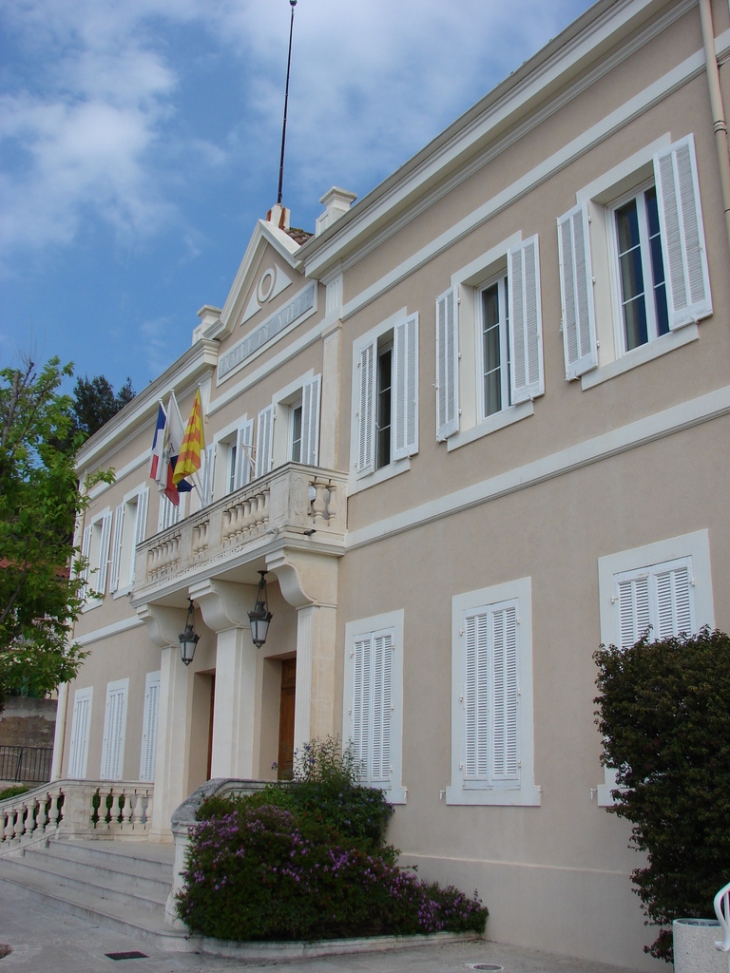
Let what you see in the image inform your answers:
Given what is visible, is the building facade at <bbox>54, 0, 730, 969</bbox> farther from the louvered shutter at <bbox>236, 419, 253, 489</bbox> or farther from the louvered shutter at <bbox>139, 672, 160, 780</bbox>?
the louvered shutter at <bbox>139, 672, 160, 780</bbox>

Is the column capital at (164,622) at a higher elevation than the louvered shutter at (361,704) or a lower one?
higher

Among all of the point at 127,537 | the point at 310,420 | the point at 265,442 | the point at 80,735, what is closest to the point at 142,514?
the point at 127,537

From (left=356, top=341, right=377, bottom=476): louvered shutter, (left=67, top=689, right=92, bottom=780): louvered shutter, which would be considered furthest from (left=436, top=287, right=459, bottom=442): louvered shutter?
(left=67, top=689, right=92, bottom=780): louvered shutter

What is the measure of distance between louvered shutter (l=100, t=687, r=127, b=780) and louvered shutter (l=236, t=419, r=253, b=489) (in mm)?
5425

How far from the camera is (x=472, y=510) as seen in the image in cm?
1041

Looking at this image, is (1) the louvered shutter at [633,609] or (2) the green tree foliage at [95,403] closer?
(1) the louvered shutter at [633,609]

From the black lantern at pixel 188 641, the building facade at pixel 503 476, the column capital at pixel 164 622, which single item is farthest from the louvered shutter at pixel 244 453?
the column capital at pixel 164 622

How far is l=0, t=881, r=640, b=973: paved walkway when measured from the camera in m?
7.62

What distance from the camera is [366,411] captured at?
12.7m

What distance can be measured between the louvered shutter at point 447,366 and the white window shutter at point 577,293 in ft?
5.72

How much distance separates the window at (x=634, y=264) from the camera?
8.34 m

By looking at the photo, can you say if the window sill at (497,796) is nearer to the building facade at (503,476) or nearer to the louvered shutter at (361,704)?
the building facade at (503,476)

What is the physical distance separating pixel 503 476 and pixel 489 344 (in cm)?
184

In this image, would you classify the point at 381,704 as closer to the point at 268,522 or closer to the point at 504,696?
the point at 504,696
